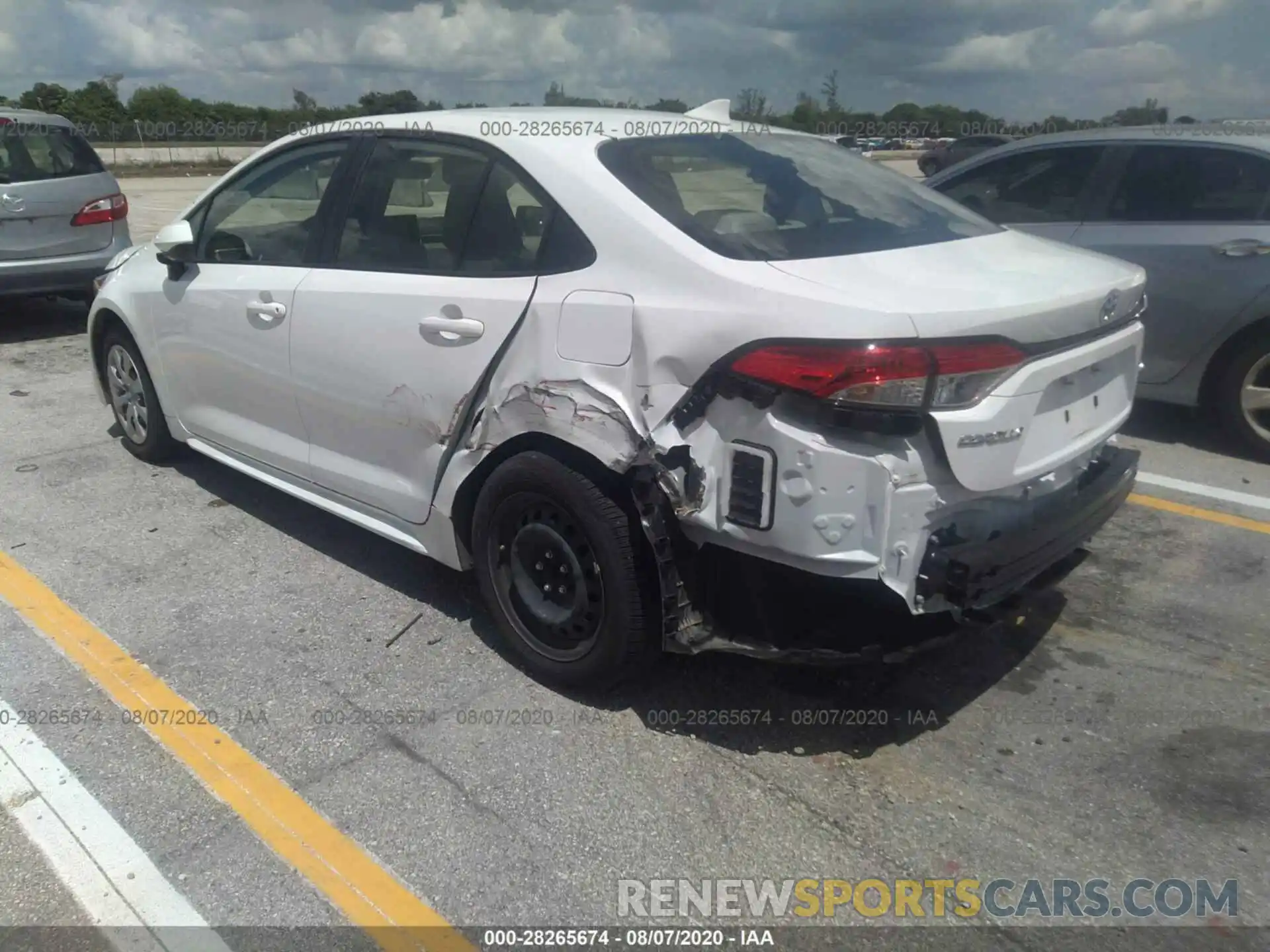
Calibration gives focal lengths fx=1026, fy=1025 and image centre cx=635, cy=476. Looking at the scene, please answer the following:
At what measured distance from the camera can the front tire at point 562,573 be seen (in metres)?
2.95

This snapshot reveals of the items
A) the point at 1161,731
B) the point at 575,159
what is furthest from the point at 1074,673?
the point at 575,159

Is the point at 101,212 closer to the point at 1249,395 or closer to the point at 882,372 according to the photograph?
the point at 882,372

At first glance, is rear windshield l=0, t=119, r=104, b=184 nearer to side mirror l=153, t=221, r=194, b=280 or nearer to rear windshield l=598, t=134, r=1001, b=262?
side mirror l=153, t=221, r=194, b=280

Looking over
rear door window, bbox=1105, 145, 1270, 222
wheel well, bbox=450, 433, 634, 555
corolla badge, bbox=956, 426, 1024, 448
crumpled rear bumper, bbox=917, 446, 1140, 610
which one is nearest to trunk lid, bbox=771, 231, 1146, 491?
corolla badge, bbox=956, 426, 1024, 448

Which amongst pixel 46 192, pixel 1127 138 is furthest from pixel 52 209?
pixel 1127 138

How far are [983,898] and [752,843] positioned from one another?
0.58 m

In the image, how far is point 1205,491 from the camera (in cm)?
506

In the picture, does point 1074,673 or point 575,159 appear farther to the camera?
point 1074,673

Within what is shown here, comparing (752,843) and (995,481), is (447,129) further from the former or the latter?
(752,843)

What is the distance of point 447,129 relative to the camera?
3.57 metres

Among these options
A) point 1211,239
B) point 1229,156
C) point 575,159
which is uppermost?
point 575,159

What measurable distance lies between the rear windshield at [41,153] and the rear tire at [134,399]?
13.5 feet

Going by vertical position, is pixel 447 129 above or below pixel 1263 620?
above

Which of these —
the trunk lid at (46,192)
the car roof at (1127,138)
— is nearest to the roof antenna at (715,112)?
the car roof at (1127,138)
